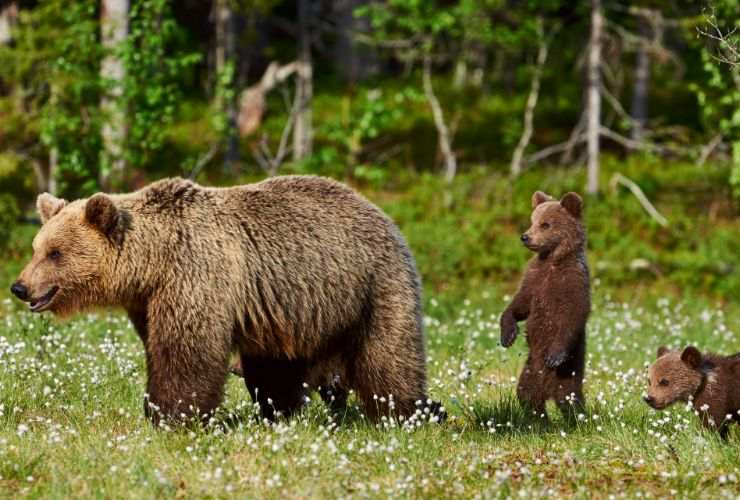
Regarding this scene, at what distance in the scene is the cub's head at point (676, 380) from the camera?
7.23 m

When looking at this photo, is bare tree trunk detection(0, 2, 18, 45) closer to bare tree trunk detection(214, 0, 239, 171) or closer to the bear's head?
bare tree trunk detection(214, 0, 239, 171)

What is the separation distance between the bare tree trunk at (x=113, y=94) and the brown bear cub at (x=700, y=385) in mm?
8393

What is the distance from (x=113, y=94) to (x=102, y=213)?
878cm

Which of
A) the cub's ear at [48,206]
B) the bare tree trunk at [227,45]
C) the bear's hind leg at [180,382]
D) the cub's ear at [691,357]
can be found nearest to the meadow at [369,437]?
the bear's hind leg at [180,382]

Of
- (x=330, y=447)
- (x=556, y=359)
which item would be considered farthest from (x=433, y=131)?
(x=330, y=447)

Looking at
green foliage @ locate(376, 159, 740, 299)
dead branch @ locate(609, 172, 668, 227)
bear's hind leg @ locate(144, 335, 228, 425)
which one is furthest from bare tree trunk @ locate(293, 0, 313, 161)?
bear's hind leg @ locate(144, 335, 228, 425)

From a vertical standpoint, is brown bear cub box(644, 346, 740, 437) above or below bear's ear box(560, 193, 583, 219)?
below

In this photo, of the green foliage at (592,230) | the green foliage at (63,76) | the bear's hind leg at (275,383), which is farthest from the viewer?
the green foliage at (592,230)

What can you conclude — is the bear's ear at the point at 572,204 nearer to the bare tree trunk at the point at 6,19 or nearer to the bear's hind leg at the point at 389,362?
the bear's hind leg at the point at 389,362

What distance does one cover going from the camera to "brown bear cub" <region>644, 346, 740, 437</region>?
7.13 meters

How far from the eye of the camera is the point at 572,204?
799 cm

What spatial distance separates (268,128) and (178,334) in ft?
61.2

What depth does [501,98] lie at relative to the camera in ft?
89.9

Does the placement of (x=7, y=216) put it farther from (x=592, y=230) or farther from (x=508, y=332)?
(x=508, y=332)
